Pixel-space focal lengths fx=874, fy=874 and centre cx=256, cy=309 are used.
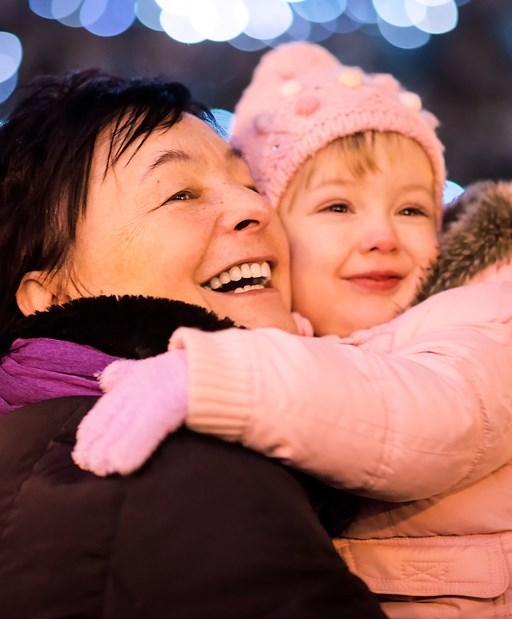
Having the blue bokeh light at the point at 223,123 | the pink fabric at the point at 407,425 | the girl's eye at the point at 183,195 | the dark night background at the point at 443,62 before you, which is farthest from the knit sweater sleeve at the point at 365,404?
the dark night background at the point at 443,62

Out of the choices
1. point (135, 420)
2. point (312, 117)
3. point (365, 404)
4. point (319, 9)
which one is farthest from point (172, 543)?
point (319, 9)

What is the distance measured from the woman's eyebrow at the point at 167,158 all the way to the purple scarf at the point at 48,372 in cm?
43

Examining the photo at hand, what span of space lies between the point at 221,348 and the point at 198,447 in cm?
13

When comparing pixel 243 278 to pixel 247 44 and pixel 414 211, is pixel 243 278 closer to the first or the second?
pixel 414 211

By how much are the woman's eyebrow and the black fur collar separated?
0.35m

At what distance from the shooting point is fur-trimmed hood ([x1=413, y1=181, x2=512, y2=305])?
1.79 m

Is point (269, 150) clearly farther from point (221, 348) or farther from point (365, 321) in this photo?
point (221, 348)

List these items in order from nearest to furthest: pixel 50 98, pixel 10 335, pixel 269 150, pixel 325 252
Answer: pixel 10 335, pixel 50 98, pixel 325 252, pixel 269 150

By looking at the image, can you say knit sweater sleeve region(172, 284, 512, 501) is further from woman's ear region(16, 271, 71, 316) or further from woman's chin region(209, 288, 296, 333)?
woman's ear region(16, 271, 71, 316)

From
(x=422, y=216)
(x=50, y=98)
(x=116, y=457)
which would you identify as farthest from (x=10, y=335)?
(x=422, y=216)

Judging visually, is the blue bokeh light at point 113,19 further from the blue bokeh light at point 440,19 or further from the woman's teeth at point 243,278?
the woman's teeth at point 243,278

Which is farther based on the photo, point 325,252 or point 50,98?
point 325,252

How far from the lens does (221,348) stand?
3.71 feet

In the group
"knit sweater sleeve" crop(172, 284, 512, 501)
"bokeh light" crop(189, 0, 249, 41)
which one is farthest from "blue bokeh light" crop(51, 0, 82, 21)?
"knit sweater sleeve" crop(172, 284, 512, 501)
